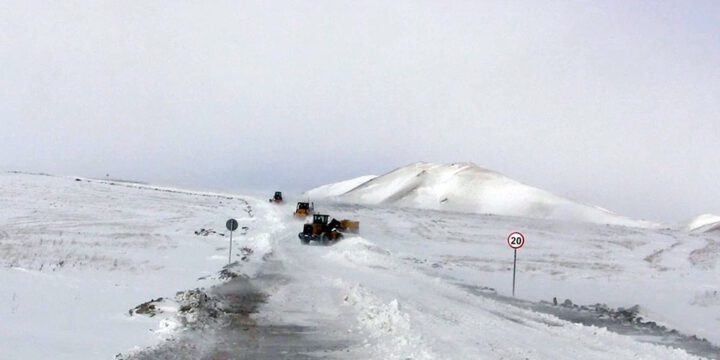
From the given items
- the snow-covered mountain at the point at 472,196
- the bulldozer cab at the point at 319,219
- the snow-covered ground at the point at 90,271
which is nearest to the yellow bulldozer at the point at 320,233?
the bulldozer cab at the point at 319,219

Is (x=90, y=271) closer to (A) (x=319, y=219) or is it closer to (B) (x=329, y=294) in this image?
(B) (x=329, y=294)

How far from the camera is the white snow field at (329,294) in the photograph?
1129 cm

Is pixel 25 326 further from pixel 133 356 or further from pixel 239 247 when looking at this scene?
pixel 239 247

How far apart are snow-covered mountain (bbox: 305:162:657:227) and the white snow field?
3591 inches

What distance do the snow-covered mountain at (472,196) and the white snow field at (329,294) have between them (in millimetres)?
91199

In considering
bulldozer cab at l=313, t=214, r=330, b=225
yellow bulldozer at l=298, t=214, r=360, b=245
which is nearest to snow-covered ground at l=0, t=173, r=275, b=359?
yellow bulldozer at l=298, t=214, r=360, b=245

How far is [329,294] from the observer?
19.3 m

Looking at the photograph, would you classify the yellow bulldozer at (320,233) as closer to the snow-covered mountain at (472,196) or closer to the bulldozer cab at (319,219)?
the bulldozer cab at (319,219)

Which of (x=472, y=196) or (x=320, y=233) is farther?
(x=472, y=196)

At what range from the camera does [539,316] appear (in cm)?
1712

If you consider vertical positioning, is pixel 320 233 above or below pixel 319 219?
below

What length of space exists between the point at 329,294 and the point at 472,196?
137869mm

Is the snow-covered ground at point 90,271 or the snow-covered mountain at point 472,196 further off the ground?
the snow-covered mountain at point 472,196

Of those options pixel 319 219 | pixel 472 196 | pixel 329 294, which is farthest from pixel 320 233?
pixel 472 196
